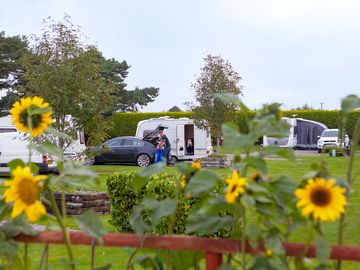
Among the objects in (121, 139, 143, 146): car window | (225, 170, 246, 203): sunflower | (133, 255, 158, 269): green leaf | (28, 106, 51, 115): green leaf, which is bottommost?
(133, 255, 158, 269): green leaf

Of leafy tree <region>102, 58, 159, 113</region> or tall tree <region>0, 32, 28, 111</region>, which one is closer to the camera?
tall tree <region>0, 32, 28, 111</region>

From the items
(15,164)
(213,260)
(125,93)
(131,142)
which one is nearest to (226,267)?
(213,260)

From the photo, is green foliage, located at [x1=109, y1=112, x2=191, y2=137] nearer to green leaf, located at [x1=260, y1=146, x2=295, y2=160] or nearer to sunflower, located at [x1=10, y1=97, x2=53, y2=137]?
sunflower, located at [x1=10, y1=97, x2=53, y2=137]

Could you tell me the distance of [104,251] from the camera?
636 centimetres

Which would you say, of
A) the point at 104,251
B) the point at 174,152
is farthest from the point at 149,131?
the point at 104,251

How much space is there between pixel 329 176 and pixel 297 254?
0.72 ft

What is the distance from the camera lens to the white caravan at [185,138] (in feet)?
84.2

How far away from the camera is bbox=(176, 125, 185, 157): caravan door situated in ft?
84.1

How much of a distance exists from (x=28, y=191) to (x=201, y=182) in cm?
43

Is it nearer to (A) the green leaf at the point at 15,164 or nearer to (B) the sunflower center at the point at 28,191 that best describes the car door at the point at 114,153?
(A) the green leaf at the point at 15,164

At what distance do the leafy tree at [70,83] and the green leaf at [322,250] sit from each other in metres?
9.89

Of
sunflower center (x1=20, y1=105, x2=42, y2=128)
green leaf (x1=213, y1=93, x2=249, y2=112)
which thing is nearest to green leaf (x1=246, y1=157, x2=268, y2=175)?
green leaf (x1=213, y1=93, x2=249, y2=112)

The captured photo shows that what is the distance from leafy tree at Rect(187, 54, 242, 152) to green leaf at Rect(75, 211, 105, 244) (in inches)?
922

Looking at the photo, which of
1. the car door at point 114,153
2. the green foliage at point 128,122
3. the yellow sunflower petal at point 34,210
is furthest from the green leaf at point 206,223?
the green foliage at point 128,122
